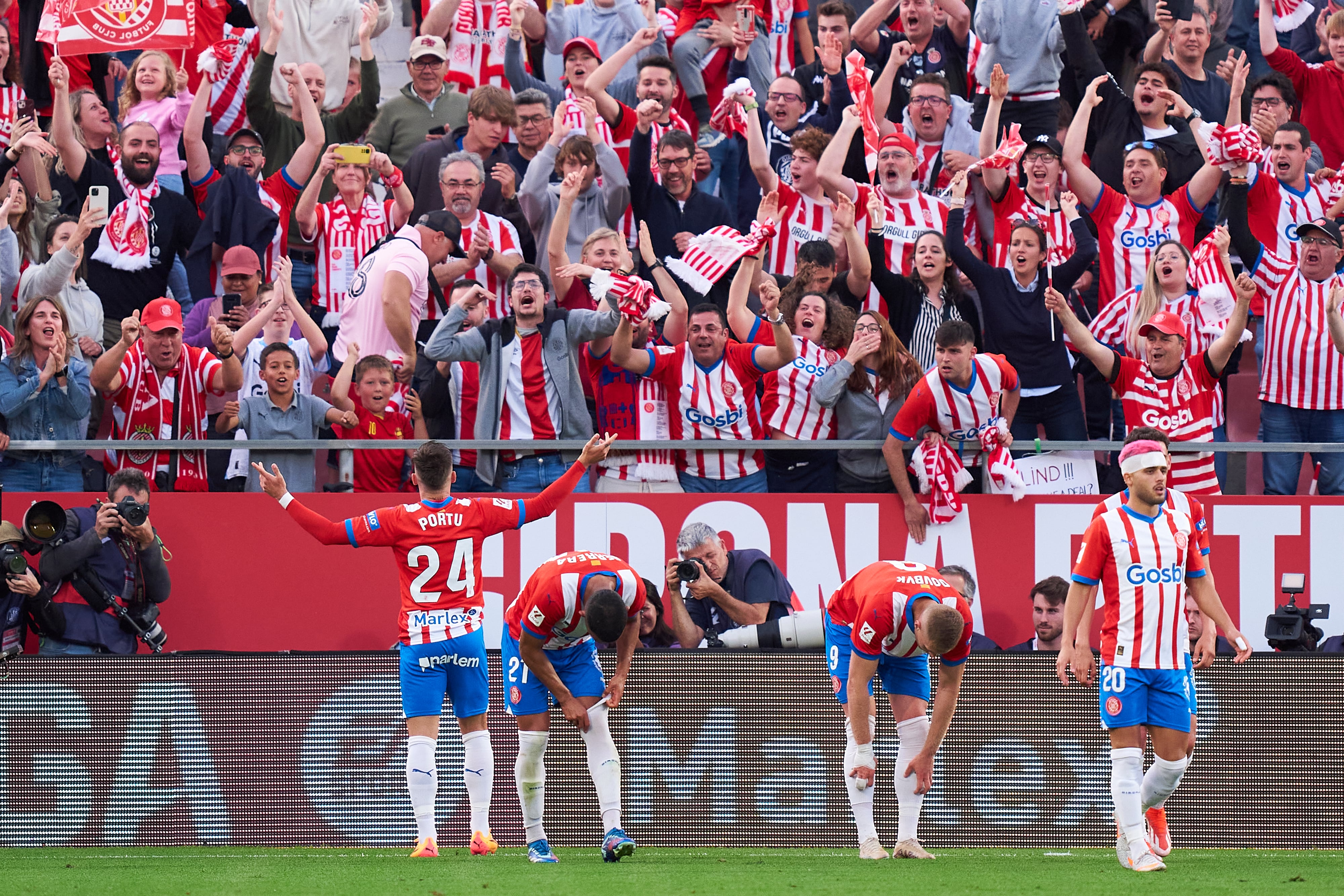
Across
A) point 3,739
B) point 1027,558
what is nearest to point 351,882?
point 3,739

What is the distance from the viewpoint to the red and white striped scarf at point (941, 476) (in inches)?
429

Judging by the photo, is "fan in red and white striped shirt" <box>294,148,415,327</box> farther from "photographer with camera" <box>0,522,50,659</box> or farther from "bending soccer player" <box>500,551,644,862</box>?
"bending soccer player" <box>500,551,644,862</box>

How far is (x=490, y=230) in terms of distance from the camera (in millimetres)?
11953

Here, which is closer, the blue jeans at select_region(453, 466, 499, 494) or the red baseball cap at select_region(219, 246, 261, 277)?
the blue jeans at select_region(453, 466, 499, 494)

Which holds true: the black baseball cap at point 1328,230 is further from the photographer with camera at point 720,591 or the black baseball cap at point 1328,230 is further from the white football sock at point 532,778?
the white football sock at point 532,778

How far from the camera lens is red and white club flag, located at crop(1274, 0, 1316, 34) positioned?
48.0 ft

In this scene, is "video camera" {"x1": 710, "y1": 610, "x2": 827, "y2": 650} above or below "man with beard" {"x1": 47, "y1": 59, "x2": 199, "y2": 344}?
below

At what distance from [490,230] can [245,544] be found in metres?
2.82

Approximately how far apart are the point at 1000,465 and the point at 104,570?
5.69 metres

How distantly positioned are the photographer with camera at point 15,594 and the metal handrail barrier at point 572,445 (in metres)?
0.84

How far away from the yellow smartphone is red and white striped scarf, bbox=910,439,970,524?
452cm

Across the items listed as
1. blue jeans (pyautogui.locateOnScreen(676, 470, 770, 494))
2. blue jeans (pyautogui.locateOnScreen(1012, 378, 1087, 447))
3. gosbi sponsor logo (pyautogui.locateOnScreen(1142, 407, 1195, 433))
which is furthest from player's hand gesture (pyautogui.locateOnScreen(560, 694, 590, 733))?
gosbi sponsor logo (pyautogui.locateOnScreen(1142, 407, 1195, 433))

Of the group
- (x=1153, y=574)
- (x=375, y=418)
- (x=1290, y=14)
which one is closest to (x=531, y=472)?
(x=375, y=418)

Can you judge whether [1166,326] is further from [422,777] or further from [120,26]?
[120,26]
